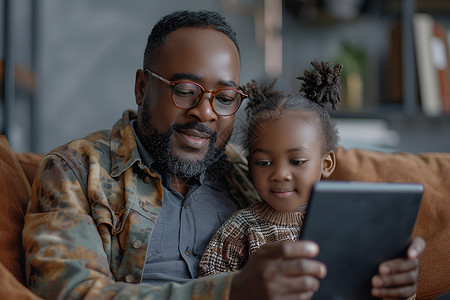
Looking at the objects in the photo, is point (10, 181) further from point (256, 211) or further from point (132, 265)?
point (256, 211)

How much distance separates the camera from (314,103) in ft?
4.34

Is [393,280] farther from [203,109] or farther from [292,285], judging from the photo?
[203,109]

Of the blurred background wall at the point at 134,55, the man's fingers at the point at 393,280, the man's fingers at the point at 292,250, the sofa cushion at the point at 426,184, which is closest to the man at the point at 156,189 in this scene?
the man's fingers at the point at 393,280

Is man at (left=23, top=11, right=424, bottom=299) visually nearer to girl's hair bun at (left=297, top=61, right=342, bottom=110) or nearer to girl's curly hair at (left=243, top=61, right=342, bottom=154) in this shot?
girl's curly hair at (left=243, top=61, right=342, bottom=154)

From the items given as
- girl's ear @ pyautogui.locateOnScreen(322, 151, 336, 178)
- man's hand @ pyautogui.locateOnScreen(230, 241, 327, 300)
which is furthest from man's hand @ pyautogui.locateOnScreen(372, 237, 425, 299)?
girl's ear @ pyautogui.locateOnScreen(322, 151, 336, 178)

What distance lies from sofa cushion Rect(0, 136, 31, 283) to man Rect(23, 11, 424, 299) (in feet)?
0.21

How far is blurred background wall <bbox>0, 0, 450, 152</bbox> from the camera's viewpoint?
293 cm

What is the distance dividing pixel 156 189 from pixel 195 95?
251 mm

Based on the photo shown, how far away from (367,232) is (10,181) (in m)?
0.84

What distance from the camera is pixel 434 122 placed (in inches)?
122

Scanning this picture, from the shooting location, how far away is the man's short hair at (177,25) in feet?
4.15

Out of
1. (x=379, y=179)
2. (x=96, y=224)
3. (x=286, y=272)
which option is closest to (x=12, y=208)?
(x=96, y=224)

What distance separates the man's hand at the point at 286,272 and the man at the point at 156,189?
3.0 inches

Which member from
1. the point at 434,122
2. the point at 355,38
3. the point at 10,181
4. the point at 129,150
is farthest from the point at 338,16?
the point at 10,181
